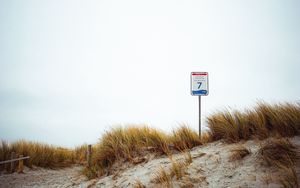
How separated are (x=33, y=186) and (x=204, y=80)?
7.46 metres

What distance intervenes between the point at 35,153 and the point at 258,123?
430 inches

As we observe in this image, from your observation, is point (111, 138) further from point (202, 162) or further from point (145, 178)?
point (202, 162)

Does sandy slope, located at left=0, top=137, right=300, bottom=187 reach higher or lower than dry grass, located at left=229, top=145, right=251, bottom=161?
lower

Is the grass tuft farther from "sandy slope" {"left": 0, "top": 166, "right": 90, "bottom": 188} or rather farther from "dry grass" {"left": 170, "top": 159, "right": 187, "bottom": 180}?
"sandy slope" {"left": 0, "top": 166, "right": 90, "bottom": 188}

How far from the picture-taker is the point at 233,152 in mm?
4445

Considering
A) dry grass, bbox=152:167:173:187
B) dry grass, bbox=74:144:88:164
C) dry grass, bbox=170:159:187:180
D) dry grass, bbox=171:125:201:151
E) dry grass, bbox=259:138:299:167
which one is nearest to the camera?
dry grass, bbox=259:138:299:167

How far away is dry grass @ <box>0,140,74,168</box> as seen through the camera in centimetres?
1144

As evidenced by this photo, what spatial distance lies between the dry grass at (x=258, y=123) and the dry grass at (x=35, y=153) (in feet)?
31.1

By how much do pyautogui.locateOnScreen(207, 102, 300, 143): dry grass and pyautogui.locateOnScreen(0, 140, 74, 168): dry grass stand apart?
9.46 meters

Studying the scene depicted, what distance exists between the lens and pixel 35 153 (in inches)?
458

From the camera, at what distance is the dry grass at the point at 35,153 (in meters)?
11.4

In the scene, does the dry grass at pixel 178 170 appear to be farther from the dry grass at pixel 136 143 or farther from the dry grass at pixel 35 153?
the dry grass at pixel 35 153

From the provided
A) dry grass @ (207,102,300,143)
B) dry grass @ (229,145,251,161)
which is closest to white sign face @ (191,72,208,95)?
dry grass @ (207,102,300,143)

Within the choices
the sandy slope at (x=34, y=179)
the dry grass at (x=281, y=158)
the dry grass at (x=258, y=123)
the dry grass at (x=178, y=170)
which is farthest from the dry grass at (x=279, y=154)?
the sandy slope at (x=34, y=179)
